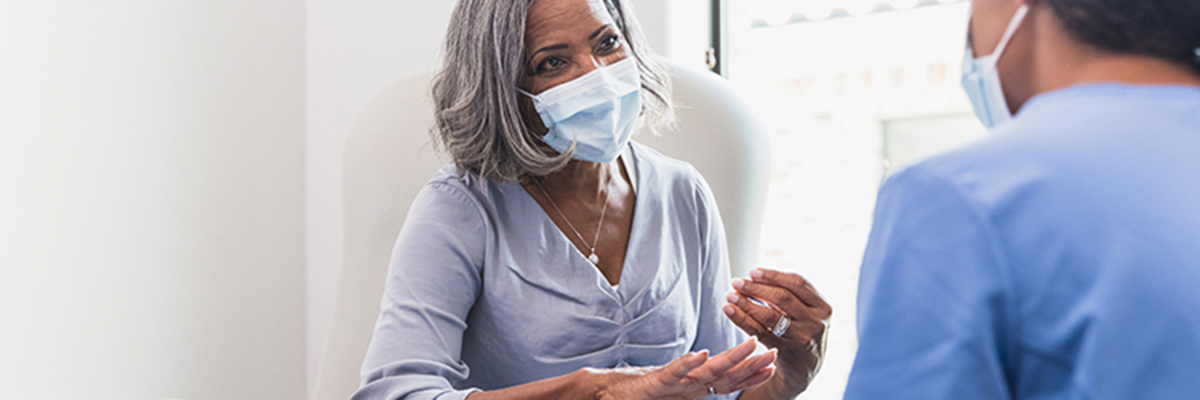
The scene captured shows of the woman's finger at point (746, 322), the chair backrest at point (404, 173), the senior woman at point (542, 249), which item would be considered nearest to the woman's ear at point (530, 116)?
the senior woman at point (542, 249)

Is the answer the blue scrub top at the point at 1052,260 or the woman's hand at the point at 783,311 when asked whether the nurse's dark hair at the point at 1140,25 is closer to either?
the blue scrub top at the point at 1052,260

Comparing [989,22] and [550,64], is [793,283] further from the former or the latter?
[989,22]

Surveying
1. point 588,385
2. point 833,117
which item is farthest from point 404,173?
point 833,117

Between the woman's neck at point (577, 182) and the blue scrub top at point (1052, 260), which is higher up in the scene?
the blue scrub top at point (1052, 260)

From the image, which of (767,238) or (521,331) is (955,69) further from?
(521,331)

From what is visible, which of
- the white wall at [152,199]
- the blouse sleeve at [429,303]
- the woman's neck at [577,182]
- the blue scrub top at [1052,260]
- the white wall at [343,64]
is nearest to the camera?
the blue scrub top at [1052,260]

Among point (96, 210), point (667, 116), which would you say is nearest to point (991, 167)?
point (667, 116)

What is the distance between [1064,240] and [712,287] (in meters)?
0.86

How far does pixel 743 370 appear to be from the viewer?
892mm

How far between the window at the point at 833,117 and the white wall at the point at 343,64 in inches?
9.6

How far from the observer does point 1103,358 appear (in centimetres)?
41

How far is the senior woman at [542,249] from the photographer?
1.07 metres

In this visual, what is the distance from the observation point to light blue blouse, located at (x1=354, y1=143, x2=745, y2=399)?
3.48ft

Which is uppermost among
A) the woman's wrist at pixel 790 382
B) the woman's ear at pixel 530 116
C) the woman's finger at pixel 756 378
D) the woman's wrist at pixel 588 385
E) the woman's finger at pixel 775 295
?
the woman's ear at pixel 530 116
